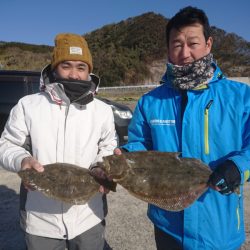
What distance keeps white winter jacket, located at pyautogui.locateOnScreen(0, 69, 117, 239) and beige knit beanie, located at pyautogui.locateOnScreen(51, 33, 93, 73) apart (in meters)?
0.31

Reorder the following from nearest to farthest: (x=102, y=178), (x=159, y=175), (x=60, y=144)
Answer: (x=159, y=175)
(x=102, y=178)
(x=60, y=144)

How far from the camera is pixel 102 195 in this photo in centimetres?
290

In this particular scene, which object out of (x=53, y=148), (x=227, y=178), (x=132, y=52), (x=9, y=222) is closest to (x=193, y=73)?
(x=227, y=178)

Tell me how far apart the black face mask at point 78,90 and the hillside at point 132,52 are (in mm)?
36177

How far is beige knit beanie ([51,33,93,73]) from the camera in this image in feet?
9.61

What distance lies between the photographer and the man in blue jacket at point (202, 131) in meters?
2.34

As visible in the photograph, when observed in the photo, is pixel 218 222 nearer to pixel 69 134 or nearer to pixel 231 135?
pixel 231 135

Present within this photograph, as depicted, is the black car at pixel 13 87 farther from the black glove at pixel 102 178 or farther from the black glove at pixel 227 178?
the black glove at pixel 227 178

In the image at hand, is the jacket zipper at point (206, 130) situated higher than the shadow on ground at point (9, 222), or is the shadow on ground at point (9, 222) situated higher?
the jacket zipper at point (206, 130)

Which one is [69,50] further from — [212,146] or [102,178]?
[212,146]

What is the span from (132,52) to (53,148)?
152 ft

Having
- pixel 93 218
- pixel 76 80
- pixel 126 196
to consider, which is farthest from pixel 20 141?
pixel 126 196

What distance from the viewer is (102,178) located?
8.57 ft

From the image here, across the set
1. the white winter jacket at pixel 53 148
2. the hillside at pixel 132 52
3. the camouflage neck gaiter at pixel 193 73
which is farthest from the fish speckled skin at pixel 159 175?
the hillside at pixel 132 52
